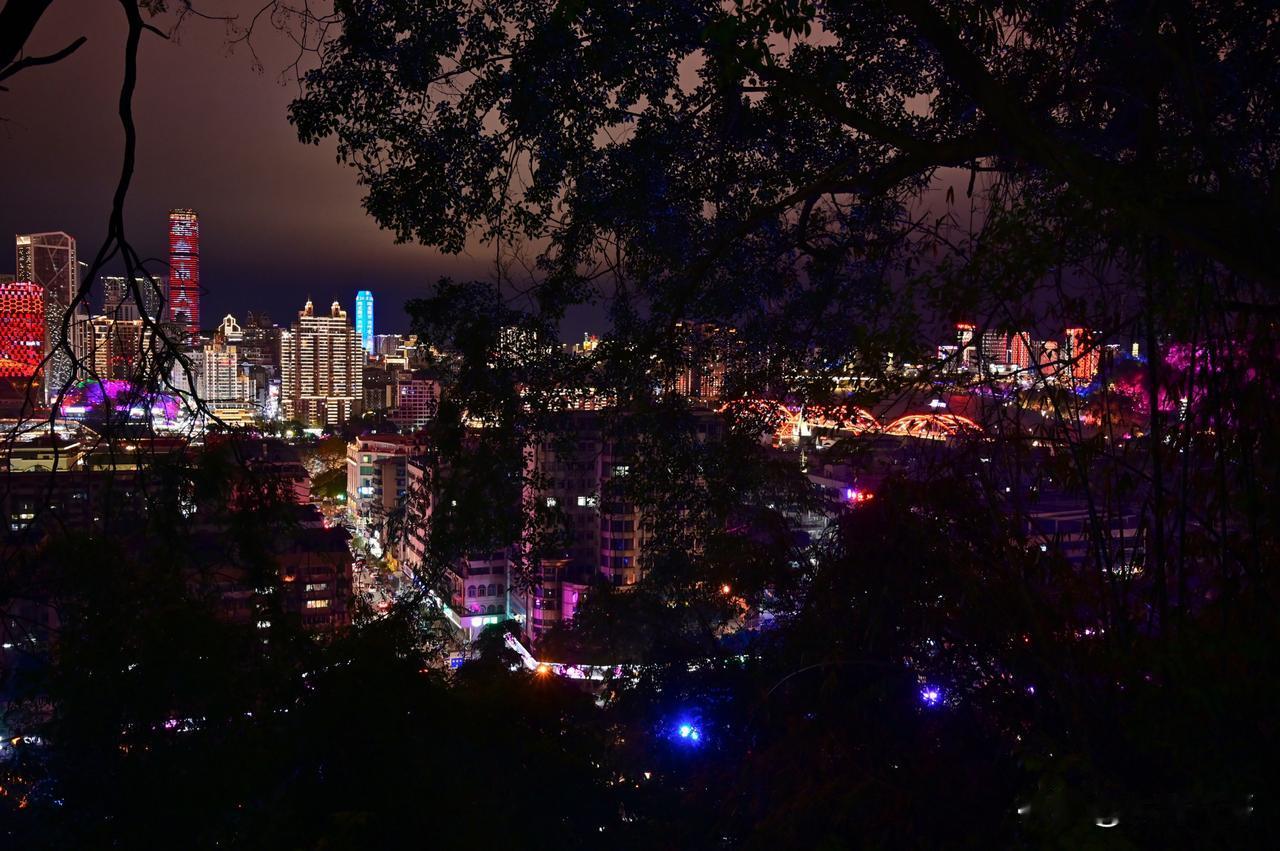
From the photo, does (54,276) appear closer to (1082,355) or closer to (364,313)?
(1082,355)

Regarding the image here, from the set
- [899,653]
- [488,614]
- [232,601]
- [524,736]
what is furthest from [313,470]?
[899,653]

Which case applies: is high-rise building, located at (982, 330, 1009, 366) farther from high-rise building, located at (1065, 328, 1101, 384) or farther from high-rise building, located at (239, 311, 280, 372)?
high-rise building, located at (239, 311, 280, 372)

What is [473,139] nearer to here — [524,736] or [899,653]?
[899,653]

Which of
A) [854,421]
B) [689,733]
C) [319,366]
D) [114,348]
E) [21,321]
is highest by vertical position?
[319,366]

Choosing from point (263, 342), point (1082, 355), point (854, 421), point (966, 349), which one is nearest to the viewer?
point (1082, 355)

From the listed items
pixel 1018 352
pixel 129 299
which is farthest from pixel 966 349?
pixel 129 299

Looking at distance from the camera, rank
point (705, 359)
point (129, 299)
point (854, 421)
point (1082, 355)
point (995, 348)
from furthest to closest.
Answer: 1. point (705, 359)
2. point (854, 421)
3. point (995, 348)
4. point (1082, 355)
5. point (129, 299)
